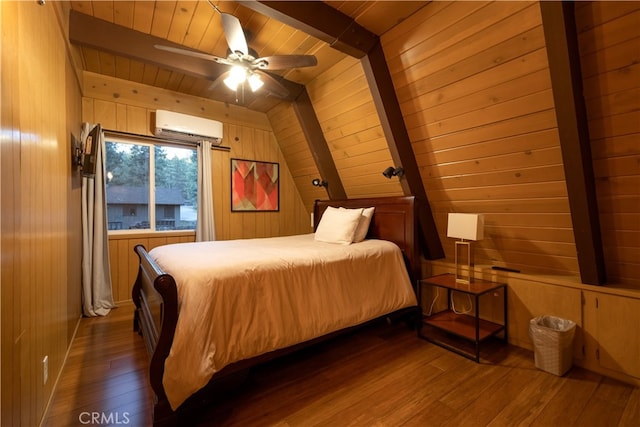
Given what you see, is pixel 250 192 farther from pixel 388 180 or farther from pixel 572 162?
pixel 572 162

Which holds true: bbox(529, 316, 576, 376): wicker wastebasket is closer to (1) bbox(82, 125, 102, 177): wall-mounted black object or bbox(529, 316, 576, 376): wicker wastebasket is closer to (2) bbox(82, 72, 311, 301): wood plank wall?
(2) bbox(82, 72, 311, 301): wood plank wall

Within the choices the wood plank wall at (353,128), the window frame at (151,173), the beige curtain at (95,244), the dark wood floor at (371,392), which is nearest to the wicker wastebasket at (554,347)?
the dark wood floor at (371,392)

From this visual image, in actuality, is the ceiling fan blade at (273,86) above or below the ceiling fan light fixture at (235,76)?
above

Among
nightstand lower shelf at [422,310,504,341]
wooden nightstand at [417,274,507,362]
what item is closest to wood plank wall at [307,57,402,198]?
wooden nightstand at [417,274,507,362]

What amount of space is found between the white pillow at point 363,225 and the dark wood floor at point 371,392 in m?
1.01

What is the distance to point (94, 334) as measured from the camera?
255cm

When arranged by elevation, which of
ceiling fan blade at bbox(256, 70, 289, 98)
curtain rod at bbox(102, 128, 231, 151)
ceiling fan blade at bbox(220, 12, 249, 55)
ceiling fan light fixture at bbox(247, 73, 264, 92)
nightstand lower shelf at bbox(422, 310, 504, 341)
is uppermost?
ceiling fan blade at bbox(256, 70, 289, 98)

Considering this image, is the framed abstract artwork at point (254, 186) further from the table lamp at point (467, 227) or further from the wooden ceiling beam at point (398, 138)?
the table lamp at point (467, 227)

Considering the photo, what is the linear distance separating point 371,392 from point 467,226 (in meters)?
1.48

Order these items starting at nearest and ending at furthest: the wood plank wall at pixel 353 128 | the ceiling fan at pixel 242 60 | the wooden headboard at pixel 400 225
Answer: the ceiling fan at pixel 242 60
the wooden headboard at pixel 400 225
the wood plank wall at pixel 353 128

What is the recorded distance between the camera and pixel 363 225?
2889mm

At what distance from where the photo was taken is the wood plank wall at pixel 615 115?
4.69 ft

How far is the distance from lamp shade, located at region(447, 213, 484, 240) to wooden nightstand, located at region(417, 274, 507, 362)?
434mm

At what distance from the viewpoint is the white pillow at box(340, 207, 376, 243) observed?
2.81m
